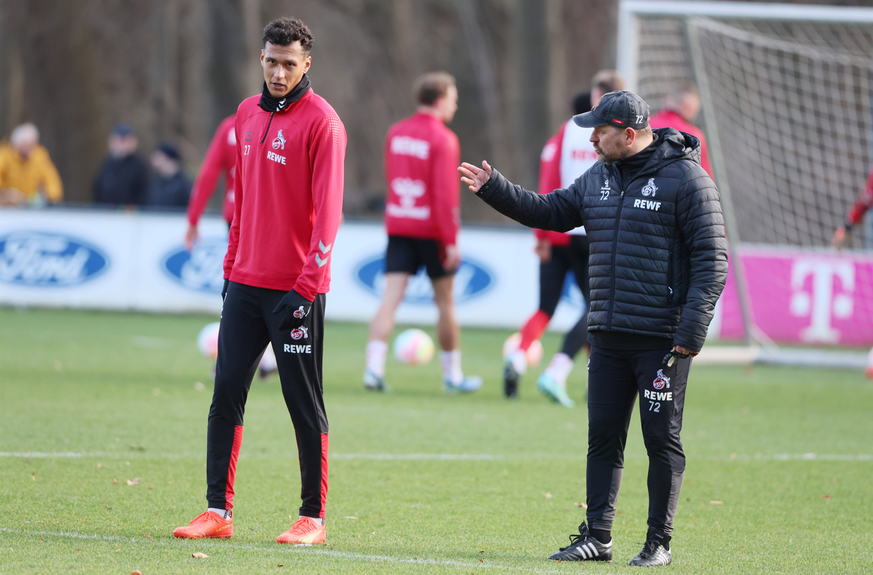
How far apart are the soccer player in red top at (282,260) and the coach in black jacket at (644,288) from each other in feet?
2.14

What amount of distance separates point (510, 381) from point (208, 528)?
5.08 m

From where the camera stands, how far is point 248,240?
194 inches

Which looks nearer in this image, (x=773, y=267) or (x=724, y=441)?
(x=724, y=441)

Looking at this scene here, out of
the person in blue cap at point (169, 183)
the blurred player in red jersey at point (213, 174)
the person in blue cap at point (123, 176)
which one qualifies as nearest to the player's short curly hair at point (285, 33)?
the blurred player in red jersey at point (213, 174)

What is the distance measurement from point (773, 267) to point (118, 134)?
9.60m

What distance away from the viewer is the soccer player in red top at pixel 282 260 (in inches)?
189

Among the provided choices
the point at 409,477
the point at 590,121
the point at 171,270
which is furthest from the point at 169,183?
the point at 590,121

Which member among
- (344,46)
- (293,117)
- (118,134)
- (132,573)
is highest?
(344,46)

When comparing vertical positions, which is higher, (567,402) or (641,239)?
(641,239)

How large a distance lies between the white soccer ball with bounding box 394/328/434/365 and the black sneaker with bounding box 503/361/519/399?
171 centimetres

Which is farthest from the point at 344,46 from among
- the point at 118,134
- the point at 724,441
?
the point at 724,441

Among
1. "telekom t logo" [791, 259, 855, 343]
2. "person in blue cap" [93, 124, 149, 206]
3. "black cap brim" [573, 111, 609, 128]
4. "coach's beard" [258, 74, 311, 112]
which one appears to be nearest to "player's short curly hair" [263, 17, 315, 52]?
"coach's beard" [258, 74, 311, 112]

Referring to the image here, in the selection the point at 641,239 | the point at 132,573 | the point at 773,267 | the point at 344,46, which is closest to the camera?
the point at 132,573

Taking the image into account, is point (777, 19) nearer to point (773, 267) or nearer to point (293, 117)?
point (773, 267)
